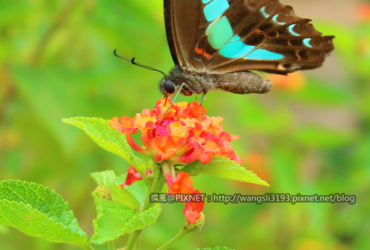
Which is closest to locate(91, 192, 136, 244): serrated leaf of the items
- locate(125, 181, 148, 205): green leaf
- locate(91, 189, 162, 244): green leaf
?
locate(91, 189, 162, 244): green leaf

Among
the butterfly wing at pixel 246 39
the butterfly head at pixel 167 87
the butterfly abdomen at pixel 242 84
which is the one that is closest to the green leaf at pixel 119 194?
the butterfly head at pixel 167 87

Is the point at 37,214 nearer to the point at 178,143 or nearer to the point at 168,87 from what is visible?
the point at 178,143

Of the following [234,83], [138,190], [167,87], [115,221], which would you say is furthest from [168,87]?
[115,221]

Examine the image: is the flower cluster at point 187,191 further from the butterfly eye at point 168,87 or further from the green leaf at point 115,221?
the butterfly eye at point 168,87

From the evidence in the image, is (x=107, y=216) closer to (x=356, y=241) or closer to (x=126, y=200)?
(x=126, y=200)

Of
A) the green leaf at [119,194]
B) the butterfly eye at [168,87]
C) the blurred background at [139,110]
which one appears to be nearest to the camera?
the green leaf at [119,194]
